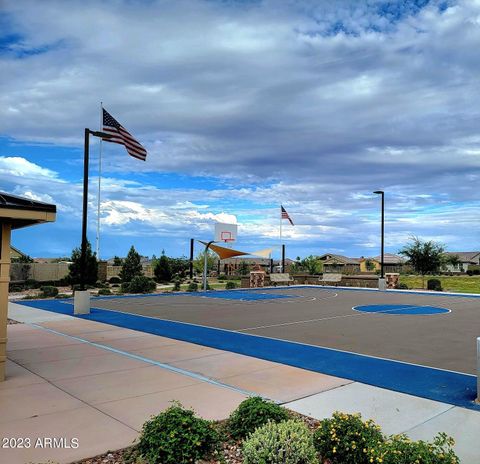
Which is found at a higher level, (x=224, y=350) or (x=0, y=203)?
(x=0, y=203)

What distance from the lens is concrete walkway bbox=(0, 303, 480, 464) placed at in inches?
210

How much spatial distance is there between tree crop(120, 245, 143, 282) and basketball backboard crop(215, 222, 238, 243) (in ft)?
40.4

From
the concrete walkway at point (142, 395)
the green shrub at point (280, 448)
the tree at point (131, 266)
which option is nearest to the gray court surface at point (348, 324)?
the concrete walkway at point (142, 395)

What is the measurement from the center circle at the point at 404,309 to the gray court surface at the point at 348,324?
47 cm

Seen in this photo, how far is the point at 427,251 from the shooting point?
39.9m

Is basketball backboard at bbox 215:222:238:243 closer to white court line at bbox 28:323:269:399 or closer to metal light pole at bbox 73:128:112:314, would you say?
metal light pole at bbox 73:128:112:314

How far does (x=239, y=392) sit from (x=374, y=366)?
128 inches

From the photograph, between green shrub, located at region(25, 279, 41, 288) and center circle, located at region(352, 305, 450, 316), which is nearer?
center circle, located at region(352, 305, 450, 316)

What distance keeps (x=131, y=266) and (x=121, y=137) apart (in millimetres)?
23880

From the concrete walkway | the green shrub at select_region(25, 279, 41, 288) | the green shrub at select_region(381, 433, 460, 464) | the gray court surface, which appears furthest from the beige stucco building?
the green shrub at select_region(25, 279, 41, 288)

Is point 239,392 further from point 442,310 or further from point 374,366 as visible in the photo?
point 442,310

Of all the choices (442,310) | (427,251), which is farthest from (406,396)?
(427,251)

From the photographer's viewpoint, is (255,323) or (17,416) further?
(255,323)

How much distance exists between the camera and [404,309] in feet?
66.3
